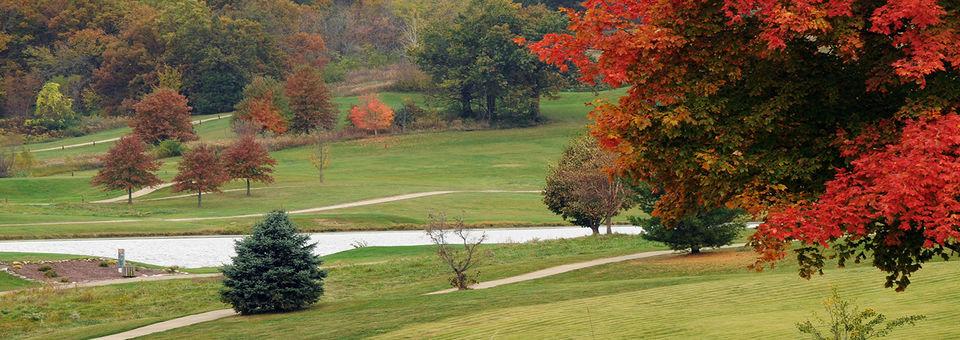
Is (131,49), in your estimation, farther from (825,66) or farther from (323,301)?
(825,66)

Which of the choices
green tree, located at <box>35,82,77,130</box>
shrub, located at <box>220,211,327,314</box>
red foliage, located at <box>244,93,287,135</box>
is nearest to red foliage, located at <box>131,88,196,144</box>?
red foliage, located at <box>244,93,287,135</box>

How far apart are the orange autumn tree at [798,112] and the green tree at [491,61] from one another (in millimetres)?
92436

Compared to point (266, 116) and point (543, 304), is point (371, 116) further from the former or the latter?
point (543, 304)

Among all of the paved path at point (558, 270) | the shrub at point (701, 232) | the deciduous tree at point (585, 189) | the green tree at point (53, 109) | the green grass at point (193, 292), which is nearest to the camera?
the green grass at point (193, 292)

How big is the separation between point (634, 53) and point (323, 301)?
19982 millimetres

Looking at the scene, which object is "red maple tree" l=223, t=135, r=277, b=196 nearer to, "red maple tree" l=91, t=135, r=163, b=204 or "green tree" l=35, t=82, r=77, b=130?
"red maple tree" l=91, t=135, r=163, b=204

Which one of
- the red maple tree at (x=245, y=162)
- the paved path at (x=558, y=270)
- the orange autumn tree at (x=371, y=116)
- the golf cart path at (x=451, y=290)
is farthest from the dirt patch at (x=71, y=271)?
the orange autumn tree at (x=371, y=116)

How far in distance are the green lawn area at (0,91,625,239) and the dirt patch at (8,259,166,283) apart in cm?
1100

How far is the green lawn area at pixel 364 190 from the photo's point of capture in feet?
190

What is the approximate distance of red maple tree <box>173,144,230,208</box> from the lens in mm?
66125

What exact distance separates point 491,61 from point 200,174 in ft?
144

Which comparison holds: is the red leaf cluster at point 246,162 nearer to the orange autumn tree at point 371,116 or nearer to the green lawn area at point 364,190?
the green lawn area at point 364,190

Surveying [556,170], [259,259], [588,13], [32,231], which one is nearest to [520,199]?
[556,170]

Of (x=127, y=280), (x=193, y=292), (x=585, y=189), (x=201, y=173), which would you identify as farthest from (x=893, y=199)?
(x=201, y=173)
